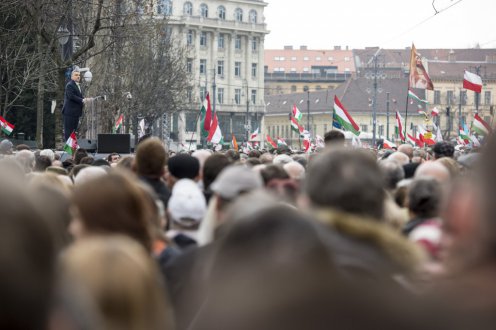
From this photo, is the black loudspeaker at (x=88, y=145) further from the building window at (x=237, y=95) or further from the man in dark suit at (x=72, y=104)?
the building window at (x=237, y=95)

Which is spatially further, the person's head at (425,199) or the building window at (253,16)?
the building window at (253,16)

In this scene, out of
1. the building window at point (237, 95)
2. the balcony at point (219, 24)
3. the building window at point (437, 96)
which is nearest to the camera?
the balcony at point (219, 24)

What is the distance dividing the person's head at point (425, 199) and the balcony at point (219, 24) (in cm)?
13809

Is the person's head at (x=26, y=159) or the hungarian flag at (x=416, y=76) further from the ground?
the hungarian flag at (x=416, y=76)

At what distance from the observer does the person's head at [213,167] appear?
8445 mm

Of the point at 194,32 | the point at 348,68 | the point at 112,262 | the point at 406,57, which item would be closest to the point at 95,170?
the point at 112,262

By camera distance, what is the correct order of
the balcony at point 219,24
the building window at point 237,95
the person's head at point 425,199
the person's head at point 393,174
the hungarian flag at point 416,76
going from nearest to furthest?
1. the person's head at point 425,199
2. the person's head at point 393,174
3. the hungarian flag at point 416,76
4. the balcony at point 219,24
5. the building window at point 237,95

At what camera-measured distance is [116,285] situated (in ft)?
9.43

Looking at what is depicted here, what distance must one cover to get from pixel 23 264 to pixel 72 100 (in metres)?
21.6

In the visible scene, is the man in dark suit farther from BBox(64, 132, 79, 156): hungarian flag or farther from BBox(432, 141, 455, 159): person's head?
BBox(432, 141, 455, 159): person's head

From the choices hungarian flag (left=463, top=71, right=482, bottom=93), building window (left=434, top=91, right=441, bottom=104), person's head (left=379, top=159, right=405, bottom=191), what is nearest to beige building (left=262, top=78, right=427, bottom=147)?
building window (left=434, top=91, right=441, bottom=104)

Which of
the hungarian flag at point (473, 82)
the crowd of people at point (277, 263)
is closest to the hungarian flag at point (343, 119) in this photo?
the hungarian flag at point (473, 82)

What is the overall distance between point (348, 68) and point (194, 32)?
53.6m

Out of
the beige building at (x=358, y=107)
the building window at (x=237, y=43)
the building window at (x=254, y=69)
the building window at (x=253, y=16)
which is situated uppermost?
the building window at (x=253, y=16)
